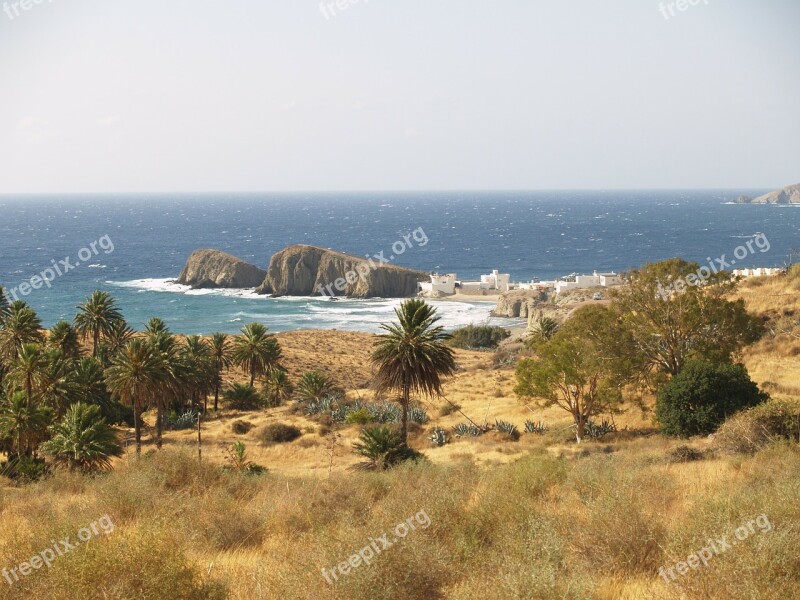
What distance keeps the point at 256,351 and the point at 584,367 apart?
28727 millimetres

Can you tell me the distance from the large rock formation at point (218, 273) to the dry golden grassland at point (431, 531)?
11041cm

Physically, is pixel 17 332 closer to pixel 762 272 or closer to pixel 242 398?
pixel 242 398

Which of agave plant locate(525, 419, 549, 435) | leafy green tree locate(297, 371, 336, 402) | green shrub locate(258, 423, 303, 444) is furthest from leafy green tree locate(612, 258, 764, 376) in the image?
leafy green tree locate(297, 371, 336, 402)

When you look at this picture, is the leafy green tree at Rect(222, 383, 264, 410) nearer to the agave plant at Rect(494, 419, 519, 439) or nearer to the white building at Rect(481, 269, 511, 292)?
the agave plant at Rect(494, 419, 519, 439)

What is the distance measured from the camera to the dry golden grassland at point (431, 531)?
25.4 feet

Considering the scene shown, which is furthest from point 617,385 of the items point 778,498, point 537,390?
point 778,498

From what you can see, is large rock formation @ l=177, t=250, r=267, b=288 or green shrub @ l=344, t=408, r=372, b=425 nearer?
green shrub @ l=344, t=408, r=372, b=425

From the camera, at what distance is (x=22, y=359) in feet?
→ 101

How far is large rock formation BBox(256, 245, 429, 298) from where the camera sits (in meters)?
119

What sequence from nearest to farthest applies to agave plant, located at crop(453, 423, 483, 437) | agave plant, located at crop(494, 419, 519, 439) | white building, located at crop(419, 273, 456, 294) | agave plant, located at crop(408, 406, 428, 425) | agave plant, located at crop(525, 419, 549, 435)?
agave plant, located at crop(494, 419, 519, 439), agave plant, located at crop(525, 419, 549, 435), agave plant, located at crop(453, 423, 483, 437), agave plant, located at crop(408, 406, 428, 425), white building, located at crop(419, 273, 456, 294)

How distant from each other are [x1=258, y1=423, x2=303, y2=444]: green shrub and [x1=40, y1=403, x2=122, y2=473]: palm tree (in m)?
10.0

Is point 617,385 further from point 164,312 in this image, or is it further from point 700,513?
point 164,312

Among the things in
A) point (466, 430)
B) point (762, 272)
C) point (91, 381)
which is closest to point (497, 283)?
point (762, 272)

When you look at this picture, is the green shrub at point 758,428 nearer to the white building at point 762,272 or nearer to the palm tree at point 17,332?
the palm tree at point 17,332
